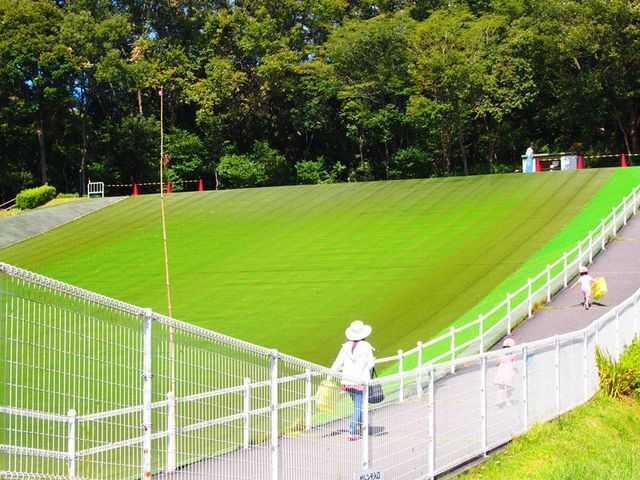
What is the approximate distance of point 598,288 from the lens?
24422mm

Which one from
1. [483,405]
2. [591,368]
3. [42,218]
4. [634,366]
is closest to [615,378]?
[634,366]

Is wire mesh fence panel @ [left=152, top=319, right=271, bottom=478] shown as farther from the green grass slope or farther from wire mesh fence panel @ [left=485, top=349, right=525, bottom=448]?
the green grass slope

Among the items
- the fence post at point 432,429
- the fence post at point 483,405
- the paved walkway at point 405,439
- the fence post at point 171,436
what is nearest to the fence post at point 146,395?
the fence post at point 171,436

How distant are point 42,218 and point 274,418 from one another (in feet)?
153

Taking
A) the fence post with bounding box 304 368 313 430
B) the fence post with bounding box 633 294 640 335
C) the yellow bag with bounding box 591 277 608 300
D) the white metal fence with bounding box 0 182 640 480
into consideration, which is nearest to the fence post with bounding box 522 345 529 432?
the white metal fence with bounding box 0 182 640 480

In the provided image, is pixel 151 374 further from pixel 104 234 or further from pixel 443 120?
pixel 443 120

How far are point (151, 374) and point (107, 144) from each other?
234 feet

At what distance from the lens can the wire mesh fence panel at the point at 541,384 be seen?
1429 centimetres

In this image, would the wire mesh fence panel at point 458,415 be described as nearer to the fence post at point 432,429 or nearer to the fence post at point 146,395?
the fence post at point 432,429

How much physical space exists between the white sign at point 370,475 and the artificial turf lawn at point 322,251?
1371 cm

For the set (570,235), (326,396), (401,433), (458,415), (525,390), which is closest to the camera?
(326,396)

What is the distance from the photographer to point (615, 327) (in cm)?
1856

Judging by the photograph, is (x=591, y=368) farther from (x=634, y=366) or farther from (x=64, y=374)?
(x=64, y=374)

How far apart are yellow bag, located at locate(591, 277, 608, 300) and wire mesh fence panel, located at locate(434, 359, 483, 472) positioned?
12.4m
